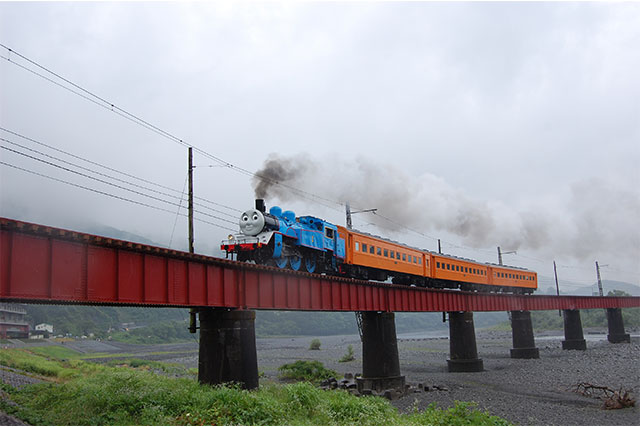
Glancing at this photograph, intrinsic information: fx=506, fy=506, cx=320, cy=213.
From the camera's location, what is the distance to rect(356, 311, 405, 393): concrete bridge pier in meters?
30.2

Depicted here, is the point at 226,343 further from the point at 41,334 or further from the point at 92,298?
the point at 41,334

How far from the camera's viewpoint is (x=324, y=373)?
38.9 meters

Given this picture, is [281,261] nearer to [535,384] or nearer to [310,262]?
[310,262]

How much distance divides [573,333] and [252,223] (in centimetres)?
4793

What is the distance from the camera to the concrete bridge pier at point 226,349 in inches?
824

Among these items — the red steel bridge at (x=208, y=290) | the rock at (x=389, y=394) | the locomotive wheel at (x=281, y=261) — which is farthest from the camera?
the rock at (x=389, y=394)

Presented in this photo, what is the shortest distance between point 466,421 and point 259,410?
6.60 metres

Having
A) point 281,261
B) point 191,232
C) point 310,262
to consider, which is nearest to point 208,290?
point 191,232

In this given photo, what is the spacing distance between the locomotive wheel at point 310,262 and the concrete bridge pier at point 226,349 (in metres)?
7.08

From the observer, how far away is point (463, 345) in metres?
40.9

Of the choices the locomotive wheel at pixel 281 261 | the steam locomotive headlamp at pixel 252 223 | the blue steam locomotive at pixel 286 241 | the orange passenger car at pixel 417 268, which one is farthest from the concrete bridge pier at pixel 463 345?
the steam locomotive headlamp at pixel 252 223

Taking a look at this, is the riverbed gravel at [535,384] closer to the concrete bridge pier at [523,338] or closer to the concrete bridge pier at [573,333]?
the concrete bridge pier at [523,338]

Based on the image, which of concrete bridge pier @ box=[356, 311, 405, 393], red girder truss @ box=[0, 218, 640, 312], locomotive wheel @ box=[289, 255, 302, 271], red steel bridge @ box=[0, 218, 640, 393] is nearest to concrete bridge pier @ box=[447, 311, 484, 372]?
red steel bridge @ box=[0, 218, 640, 393]

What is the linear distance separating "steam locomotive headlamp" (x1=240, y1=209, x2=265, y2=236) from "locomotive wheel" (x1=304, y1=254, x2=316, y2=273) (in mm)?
4094
